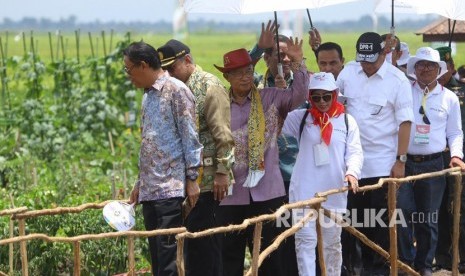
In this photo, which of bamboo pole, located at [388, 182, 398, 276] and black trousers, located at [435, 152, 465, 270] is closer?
bamboo pole, located at [388, 182, 398, 276]

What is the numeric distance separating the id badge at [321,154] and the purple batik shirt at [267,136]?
26cm

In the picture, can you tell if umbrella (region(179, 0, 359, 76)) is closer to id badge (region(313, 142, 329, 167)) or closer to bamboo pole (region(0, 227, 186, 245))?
id badge (region(313, 142, 329, 167))

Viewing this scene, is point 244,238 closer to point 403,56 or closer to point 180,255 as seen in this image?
point 180,255

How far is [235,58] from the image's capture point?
6867 mm

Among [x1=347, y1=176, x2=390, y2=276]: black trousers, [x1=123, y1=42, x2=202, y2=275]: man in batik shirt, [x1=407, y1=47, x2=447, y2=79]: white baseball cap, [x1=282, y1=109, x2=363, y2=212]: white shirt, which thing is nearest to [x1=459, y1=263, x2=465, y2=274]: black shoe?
[x1=347, y1=176, x2=390, y2=276]: black trousers

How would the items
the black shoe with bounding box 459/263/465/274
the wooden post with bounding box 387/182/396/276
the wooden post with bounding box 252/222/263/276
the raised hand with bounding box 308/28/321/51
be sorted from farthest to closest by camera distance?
the black shoe with bounding box 459/263/465/274 < the raised hand with bounding box 308/28/321/51 < the wooden post with bounding box 387/182/396/276 < the wooden post with bounding box 252/222/263/276

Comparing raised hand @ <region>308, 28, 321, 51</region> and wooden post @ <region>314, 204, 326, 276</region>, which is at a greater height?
raised hand @ <region>308, 28, 321, 51</region>

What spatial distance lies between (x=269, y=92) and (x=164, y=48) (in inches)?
30.2

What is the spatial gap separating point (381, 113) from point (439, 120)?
630mm

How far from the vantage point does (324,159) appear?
7.15 metres

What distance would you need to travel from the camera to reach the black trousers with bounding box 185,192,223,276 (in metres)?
6.79

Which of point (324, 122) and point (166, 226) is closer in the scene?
point (166, 226)

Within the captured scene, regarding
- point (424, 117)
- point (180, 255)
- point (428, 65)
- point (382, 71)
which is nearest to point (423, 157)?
point (424, 117)

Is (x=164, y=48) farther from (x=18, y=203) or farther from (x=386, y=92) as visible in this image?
(x=18, y=203)
